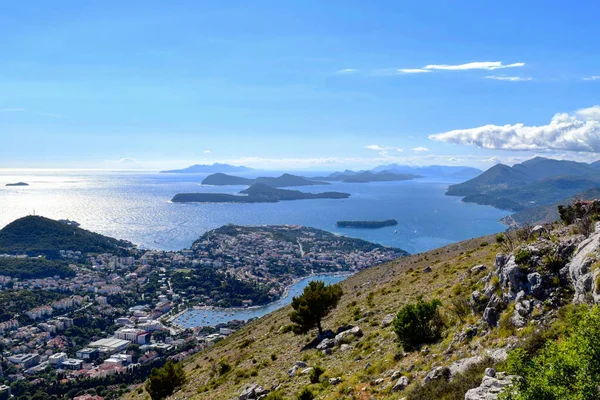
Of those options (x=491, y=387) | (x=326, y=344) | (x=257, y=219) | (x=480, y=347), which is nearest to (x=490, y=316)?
(x=480, y=347)

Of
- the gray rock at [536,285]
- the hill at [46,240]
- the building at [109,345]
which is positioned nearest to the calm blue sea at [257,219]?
the hill at [46,240]

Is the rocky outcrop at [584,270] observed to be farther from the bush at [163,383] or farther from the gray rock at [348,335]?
the bush at [163,383]

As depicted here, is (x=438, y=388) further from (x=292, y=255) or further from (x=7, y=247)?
(x=7, y=247)

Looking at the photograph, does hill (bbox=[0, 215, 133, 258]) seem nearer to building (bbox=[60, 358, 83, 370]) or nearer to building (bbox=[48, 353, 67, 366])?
building (bbox=[48, 353, 67, 366])

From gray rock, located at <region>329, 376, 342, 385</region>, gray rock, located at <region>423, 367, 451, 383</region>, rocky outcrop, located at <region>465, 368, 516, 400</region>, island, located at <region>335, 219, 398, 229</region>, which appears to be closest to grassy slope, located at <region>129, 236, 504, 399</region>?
gray rock, located at <region>329, 376, 342, 385</region>

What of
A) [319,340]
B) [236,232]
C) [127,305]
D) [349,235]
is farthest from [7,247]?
[319,340]

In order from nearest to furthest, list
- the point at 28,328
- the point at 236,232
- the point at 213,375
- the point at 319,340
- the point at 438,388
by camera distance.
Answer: the point at 438,388, the point at 319,340, the point at 213,375, the point at 28,328, the point at 236,232
